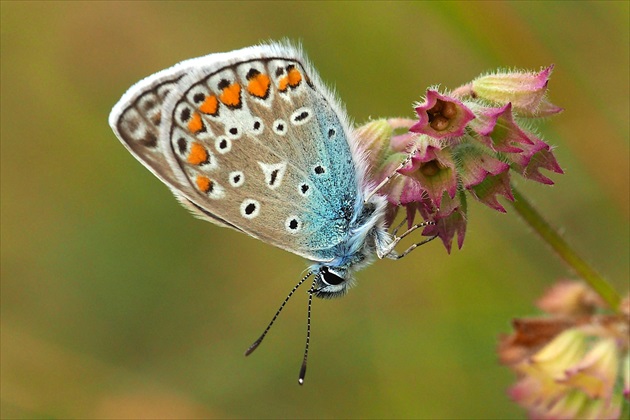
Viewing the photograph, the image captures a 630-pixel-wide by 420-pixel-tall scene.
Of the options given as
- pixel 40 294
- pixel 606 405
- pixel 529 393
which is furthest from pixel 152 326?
pixel 606 405

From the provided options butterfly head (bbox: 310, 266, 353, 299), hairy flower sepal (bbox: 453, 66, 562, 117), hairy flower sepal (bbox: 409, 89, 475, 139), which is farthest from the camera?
butterfly head (bbox: 310, 266, 353, 299)

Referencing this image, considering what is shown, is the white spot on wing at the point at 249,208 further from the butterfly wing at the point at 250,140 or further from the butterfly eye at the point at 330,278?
the butterfly eye at the point at 330,278

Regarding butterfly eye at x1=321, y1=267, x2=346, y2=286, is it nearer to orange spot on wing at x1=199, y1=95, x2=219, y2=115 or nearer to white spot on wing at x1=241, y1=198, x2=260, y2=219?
white spot on wing at x1=241, y1=198, x2=260, y2=219

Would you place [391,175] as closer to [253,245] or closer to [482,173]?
[482,173]

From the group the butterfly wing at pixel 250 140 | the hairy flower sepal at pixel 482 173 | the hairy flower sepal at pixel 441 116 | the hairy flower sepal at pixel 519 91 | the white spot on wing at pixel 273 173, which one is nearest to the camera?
the hairy flower sepal at pixel 441 116

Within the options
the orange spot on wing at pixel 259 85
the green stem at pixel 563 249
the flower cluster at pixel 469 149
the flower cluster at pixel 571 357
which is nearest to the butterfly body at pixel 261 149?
the orange spot on wing at pixel 259 85

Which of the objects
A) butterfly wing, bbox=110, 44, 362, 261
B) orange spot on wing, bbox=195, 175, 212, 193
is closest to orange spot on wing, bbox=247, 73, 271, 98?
butterfly wing, bbox=110, 44, 362, 261

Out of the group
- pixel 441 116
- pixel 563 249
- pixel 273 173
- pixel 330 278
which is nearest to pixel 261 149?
pixel 273 173
